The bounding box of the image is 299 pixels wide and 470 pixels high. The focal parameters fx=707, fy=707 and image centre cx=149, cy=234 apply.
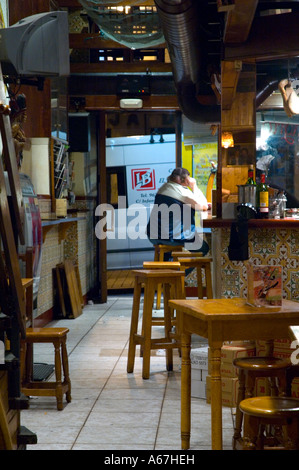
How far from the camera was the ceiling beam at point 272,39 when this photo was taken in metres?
5.85

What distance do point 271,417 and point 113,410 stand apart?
79.9 inches

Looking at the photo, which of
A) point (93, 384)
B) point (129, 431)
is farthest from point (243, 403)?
point (93, 384)

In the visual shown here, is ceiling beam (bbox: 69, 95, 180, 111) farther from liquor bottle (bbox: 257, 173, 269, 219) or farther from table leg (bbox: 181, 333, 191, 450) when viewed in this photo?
table leg (bbox: 181, 333, 191, 450)

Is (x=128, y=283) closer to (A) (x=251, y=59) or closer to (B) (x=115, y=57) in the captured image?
(B) (x=115, y=57)

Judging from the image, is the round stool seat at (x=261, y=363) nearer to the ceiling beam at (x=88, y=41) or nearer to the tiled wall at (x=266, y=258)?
the tiled wall at (x=266, y=258)

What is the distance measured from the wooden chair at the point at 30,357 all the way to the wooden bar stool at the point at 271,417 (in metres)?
1.98

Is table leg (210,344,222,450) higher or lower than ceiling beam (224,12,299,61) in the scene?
lower

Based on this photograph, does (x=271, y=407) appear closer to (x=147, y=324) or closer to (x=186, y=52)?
(x=147, y=324)

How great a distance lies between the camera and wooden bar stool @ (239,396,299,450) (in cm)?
307

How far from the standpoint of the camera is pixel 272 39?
585 cm

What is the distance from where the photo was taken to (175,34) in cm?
592

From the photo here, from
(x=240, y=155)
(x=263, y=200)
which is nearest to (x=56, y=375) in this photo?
(x=263, y=200)

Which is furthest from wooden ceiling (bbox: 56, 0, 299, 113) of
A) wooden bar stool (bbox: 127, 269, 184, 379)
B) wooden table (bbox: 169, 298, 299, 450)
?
wooden table (bbox: 169, 298, 299, 450)

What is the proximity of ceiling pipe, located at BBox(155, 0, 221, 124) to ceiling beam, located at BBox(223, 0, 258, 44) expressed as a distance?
0.31 m
